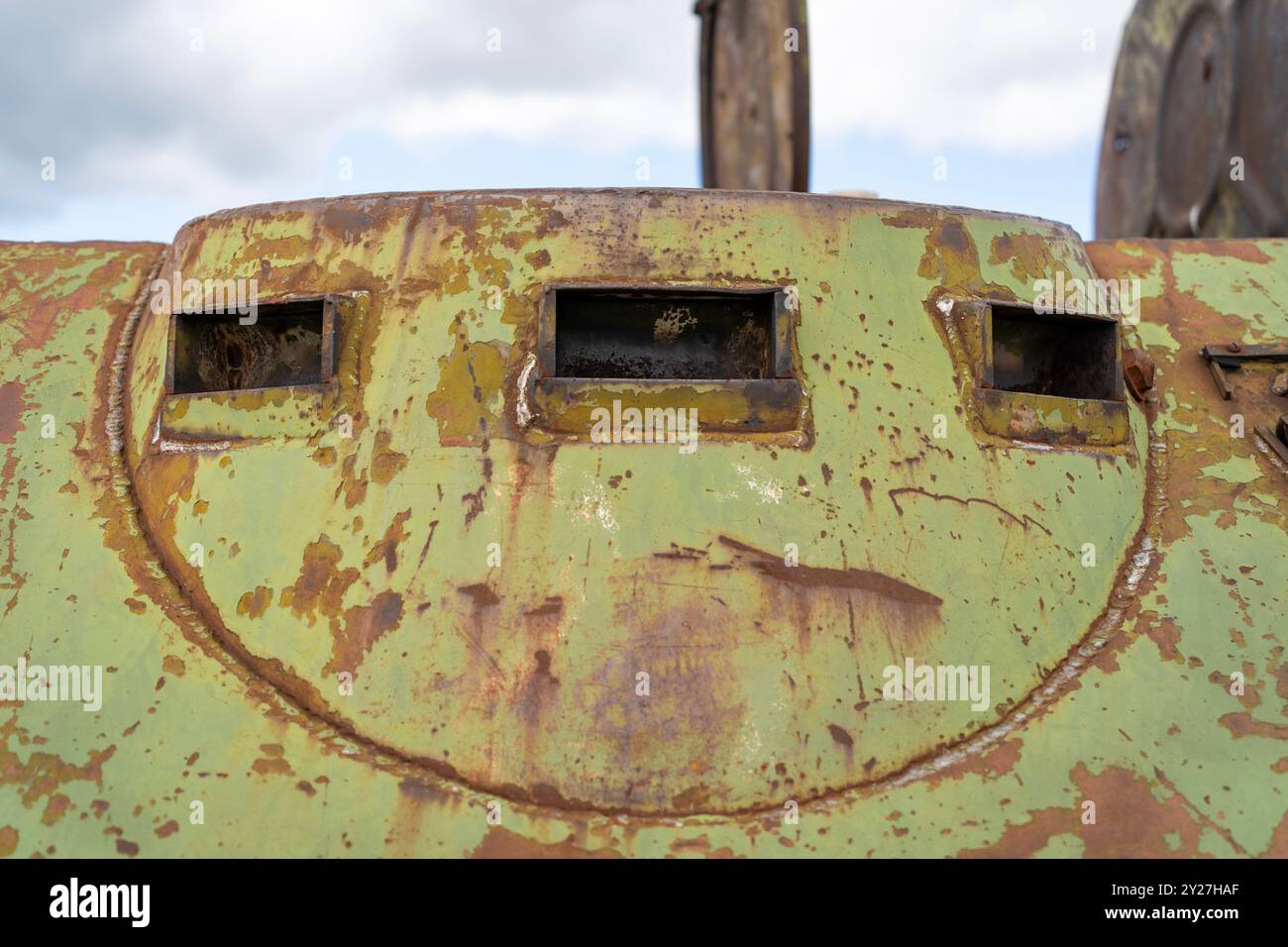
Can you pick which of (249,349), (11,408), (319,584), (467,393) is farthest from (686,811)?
(11,408)

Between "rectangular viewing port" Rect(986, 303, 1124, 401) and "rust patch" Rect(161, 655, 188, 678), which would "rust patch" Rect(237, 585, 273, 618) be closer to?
"rust patch" Rect(161, 655, 188, 678)

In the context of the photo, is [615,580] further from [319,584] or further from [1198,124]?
[1198,124]

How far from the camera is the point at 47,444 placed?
99.4 inches

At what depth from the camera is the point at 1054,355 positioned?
8.82ft

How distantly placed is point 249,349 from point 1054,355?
160 centimetres

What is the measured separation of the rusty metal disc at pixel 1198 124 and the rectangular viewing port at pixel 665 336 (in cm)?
329

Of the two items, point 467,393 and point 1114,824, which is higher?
point 467,393

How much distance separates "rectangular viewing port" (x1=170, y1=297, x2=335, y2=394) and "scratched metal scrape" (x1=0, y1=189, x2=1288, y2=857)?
0.20 ft

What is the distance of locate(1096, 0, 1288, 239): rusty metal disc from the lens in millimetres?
4910

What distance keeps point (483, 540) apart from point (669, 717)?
426 mm

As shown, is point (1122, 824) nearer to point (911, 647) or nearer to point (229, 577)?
point (911, 647)

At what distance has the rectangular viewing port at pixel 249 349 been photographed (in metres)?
2.49

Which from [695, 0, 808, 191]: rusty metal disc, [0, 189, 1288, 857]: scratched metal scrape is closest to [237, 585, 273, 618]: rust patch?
[0, 189, 1288, 857]: scratched metal scrape

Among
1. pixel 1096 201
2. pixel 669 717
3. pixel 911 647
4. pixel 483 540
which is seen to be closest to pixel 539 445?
pixel 483 540
